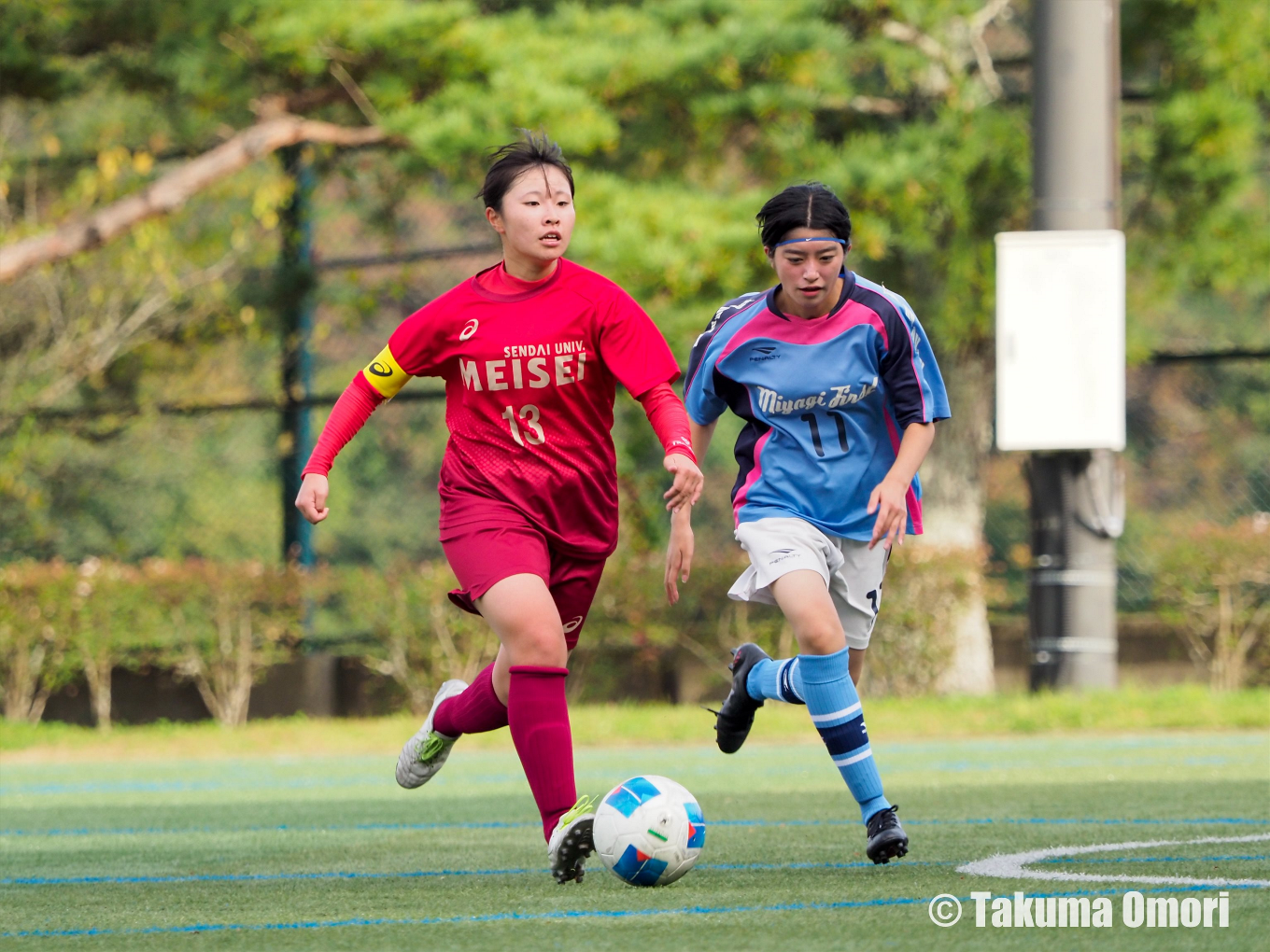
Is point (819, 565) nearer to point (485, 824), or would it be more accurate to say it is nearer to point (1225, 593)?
point (485, 824)

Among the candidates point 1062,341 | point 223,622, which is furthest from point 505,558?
point 223,622

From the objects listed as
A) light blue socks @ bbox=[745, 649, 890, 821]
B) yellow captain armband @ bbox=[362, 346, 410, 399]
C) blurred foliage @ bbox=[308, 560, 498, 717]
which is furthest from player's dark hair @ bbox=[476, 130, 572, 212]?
blurred foliage @ bbox=[308, 560, 498, 717]

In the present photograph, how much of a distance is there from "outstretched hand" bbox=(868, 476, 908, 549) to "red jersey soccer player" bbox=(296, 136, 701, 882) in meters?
0.56

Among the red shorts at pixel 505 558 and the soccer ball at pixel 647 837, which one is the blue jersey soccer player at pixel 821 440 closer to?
the red shorts at pixel 505 558

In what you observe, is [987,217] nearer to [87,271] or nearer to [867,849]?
[87,271]

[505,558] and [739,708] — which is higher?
[505,558]

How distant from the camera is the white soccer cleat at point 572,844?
4320 millimetres

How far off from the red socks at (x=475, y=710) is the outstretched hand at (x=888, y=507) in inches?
46.9

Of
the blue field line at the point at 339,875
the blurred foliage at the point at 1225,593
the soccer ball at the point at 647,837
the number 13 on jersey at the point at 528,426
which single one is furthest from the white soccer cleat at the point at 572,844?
the blurred foliage at the point at 1225,593

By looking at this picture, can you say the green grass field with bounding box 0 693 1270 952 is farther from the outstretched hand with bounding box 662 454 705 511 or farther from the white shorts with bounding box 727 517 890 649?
the outstretched hand with bounding box 662 454 705 511

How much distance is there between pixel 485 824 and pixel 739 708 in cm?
113

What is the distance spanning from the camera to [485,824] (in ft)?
20.1

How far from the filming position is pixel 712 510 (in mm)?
18531

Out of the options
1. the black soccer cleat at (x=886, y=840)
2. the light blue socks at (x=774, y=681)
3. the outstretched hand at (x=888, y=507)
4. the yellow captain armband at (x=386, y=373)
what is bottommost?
the black soccer cleat at (x=886, y=840)
